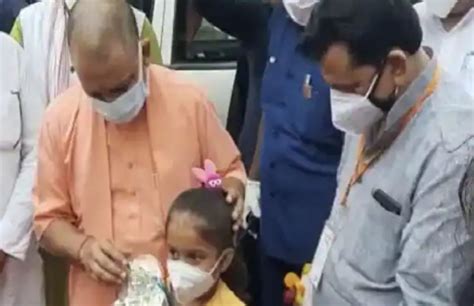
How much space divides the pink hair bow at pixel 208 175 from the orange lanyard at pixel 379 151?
1.57ft

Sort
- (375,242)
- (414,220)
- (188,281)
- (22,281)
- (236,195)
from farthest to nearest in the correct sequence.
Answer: (22,281) < (236,195) < (188,281) < (375,242) < (414,220)

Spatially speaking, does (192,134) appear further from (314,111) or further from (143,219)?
(314,111)

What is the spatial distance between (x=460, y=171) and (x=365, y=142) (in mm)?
364

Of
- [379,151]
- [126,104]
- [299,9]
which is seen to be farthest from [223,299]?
[299,9]

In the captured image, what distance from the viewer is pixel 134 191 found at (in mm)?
3055

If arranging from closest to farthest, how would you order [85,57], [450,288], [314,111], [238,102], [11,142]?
1. [450,288]
2. [85,57]
3. [314,111]
4. [11,142]
5. [238,102]

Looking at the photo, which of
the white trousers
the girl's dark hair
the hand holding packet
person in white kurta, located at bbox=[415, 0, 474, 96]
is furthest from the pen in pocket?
the white trousers

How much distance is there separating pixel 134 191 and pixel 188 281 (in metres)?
0.33

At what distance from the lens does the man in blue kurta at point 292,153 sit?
3.39m

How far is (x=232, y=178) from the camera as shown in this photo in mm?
3061

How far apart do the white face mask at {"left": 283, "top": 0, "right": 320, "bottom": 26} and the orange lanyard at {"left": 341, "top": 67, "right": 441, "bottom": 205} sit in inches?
32.8

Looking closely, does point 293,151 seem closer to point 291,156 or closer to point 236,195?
point 291,156

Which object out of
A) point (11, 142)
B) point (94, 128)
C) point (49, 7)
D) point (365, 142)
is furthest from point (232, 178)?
point (49, 7)

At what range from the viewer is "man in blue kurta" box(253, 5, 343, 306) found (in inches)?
133
